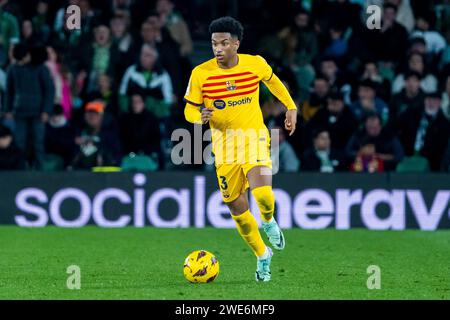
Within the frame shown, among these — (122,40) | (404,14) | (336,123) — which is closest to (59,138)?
(122,40)

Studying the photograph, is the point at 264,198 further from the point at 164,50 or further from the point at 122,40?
the point at 122,40

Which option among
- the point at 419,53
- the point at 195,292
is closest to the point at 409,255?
the point at 195,292

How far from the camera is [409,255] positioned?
13.4 meters

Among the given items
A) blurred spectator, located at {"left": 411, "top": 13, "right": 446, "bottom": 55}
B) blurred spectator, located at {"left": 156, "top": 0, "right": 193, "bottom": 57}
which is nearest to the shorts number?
blurred spectator, located at {"left": 156, "top": 0, "right": 193, "bottom": 57}

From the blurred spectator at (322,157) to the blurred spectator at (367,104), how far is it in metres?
0.76

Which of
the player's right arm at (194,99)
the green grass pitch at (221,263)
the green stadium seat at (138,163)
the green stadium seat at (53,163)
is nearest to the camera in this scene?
the green grass pitch at (221,263)

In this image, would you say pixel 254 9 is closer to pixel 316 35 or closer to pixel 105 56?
pixel 316 35

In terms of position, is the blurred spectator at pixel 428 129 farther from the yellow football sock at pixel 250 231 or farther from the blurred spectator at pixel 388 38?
the yellow football sock at pixel 250 231

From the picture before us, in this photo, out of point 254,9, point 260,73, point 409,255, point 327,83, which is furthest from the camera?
point 254,9

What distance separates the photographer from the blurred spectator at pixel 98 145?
17281mm

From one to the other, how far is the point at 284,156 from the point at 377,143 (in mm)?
1247

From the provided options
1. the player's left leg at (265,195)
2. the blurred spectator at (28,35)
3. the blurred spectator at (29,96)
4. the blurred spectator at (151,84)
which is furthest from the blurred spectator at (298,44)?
the player's left leg at (265,195)

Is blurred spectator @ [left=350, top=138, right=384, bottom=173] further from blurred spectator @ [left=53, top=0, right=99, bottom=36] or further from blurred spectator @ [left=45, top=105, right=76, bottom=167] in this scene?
blurred spectator @ [left=53, top=0, right=99, bottom=36]

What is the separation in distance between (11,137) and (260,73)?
Result: 6890 millimetres
